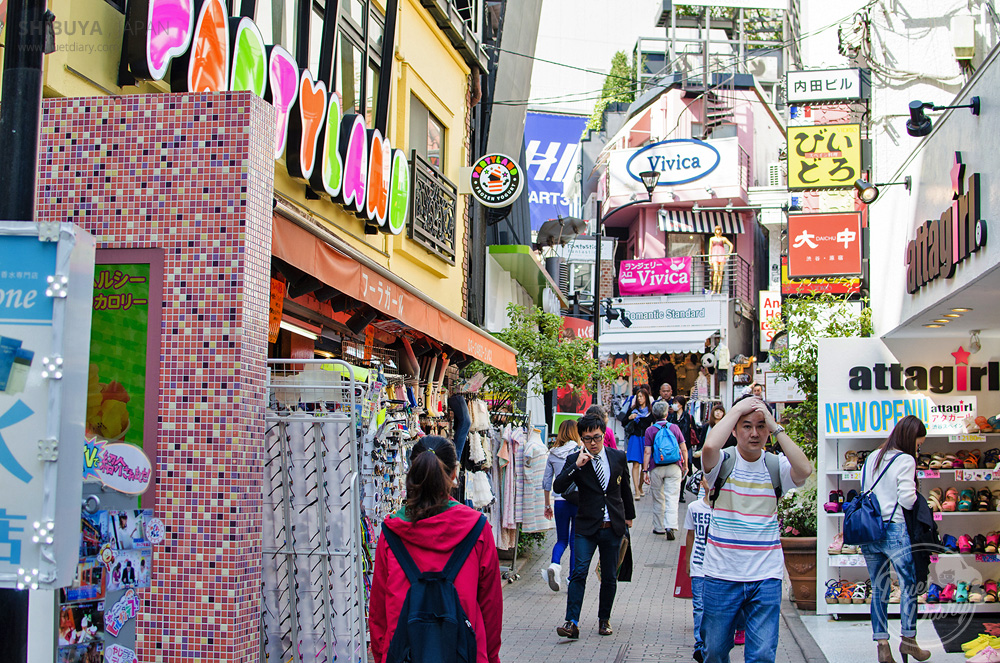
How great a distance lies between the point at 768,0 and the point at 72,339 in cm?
3174

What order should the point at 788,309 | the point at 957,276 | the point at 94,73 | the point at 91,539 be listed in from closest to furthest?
1. the point at 91,539
2. the point at 94,73
3. the point at 957,276
4. the point at 788,309

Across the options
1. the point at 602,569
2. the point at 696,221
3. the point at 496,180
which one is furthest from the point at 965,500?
the point at 696,221

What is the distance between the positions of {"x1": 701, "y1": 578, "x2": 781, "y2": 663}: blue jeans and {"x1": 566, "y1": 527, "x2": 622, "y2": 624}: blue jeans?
2950mm

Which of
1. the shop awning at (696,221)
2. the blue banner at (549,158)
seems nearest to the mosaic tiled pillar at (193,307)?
the blue banner at (549,158)

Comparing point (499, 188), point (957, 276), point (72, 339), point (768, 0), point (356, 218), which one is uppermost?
point (768, 0)

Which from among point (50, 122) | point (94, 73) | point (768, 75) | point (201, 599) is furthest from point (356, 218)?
point (768, 75)

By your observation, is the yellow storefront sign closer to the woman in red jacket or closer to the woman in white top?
the woman in white top

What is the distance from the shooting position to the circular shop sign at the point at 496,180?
48.3 ft

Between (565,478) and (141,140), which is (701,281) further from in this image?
(141,140)

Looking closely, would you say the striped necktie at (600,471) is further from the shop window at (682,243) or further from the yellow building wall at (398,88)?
the shop window at (682,243)

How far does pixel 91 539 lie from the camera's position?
473cm

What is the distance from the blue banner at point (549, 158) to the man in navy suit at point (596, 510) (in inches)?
729

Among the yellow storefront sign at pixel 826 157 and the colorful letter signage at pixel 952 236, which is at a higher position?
the yellow storefront sign at pixel 826 157

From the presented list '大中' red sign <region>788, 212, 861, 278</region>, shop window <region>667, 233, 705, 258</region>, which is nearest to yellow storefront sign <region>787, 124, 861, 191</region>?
'大中' red sign <region>788, 212, 861, 278</region>
